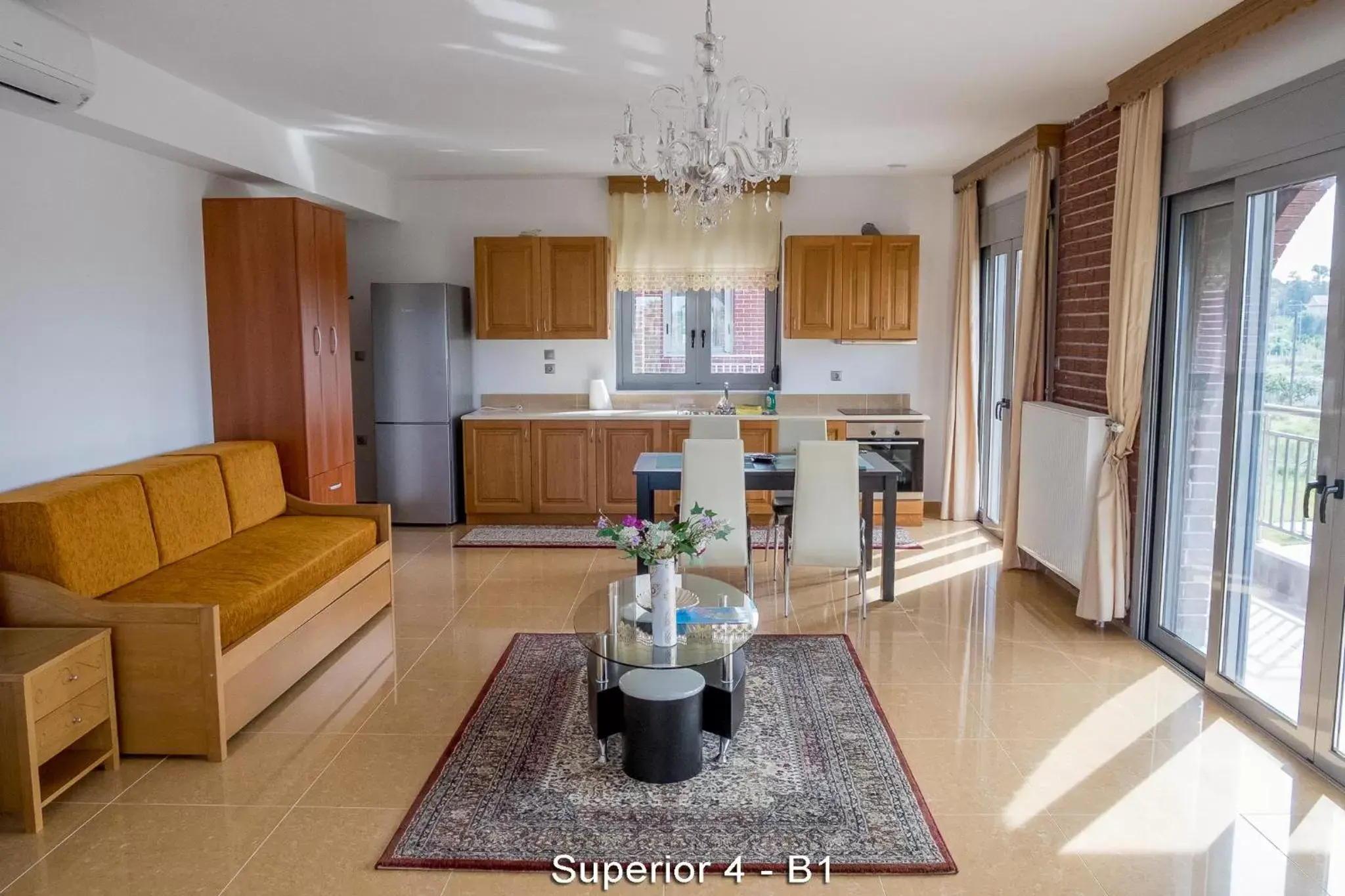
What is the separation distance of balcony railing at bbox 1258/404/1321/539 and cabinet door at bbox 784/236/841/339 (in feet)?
12.6

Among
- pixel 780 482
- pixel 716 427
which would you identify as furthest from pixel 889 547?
pixel 716 427

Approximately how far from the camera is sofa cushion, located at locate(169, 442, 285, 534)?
4.64 metres

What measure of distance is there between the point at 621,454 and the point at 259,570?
352 cm

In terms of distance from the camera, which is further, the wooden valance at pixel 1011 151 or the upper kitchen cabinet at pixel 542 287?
the upper kitchen cabinet at pixel 542 287

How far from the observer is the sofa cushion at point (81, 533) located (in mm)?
3363

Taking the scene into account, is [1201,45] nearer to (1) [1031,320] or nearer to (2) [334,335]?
(1) [1031,320]

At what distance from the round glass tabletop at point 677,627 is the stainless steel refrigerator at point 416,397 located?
134 inches

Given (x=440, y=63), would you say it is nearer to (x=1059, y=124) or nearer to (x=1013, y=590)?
(x=1059, y=124)

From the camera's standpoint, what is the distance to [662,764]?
10.2ft

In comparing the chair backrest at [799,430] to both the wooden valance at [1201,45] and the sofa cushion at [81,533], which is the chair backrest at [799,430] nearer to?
the wooden valance at [1201,45]

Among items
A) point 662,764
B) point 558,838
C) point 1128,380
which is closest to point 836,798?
point 662,764

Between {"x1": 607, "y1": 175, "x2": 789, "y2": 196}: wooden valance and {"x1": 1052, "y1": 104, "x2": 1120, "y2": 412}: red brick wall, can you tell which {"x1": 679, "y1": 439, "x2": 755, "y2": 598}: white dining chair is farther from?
{"x1": 607, "y1": 175, "x2": 789, "y2": 196}: wooden valance

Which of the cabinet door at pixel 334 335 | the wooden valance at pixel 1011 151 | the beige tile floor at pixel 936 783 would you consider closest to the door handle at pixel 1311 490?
the beige tile floor at pixel 936 783

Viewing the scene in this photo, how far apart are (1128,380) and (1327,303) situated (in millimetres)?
1200
